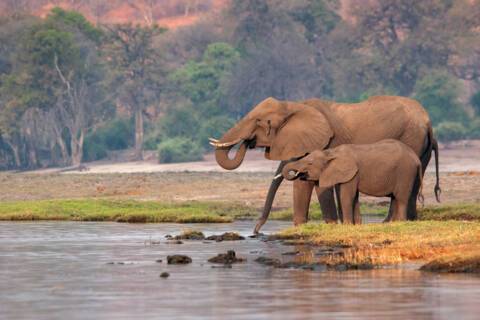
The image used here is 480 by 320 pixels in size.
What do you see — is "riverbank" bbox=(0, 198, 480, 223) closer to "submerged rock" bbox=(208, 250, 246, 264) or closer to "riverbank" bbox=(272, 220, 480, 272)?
"riverbank" bbox=(272, 220, 480, 272)

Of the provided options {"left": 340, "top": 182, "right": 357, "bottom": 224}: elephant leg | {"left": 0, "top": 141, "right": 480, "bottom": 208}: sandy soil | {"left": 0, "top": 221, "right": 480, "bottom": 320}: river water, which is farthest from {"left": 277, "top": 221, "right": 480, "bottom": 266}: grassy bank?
{"left": 0, "top": 141, "right": 480, "bottom": 208}: sandy soil

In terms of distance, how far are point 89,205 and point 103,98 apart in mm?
54203

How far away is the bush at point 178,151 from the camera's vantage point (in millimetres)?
80688

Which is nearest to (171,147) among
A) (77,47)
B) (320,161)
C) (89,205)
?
(77,47)

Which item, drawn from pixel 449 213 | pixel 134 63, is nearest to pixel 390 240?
pixel 449 213

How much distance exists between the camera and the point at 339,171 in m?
28.1

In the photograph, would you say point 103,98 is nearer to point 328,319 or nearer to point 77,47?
point 77,47

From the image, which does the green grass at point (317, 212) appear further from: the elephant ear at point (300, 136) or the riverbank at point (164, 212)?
the elephant ear at point (300, 136)

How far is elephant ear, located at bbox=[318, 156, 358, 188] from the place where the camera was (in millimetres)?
28031

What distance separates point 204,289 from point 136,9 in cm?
13742

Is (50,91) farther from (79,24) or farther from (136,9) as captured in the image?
(136,9)

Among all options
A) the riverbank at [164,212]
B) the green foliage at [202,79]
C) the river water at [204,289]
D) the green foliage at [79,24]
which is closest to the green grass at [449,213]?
the riverbank at [164,212]

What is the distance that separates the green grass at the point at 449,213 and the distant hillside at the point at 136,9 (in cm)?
11620

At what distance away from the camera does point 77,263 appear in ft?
77.3
